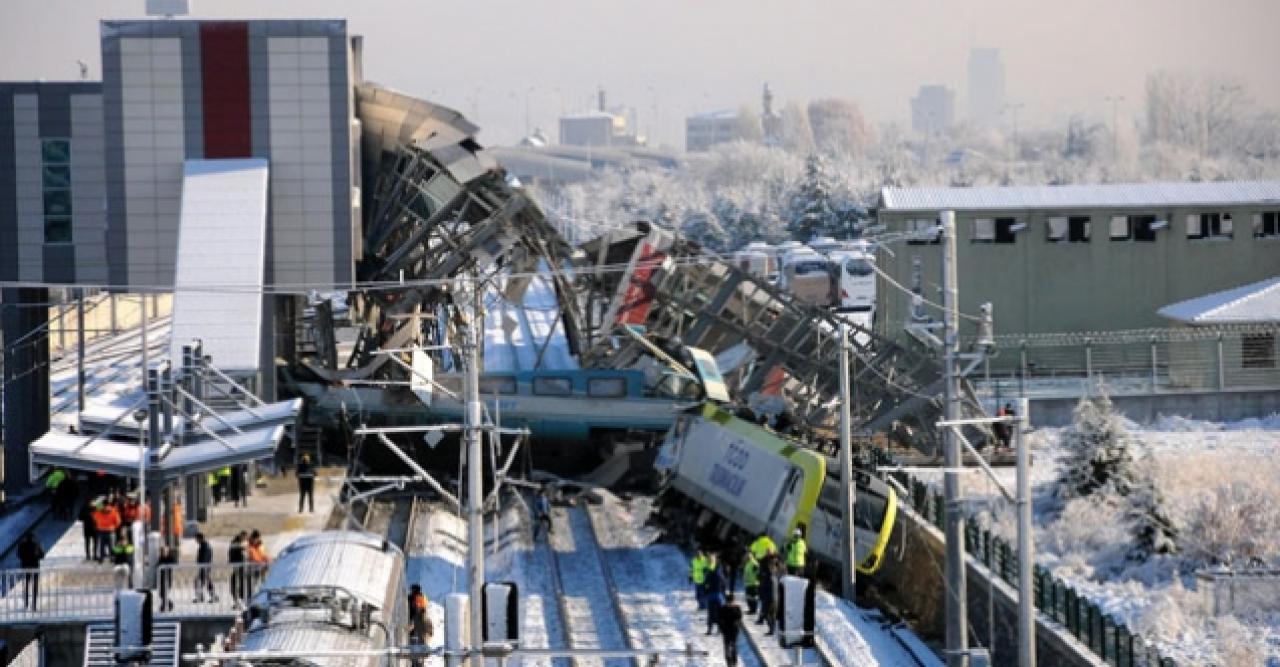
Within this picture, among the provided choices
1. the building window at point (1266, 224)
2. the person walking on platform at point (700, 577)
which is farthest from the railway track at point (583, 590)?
the building window at point (1266, 224)

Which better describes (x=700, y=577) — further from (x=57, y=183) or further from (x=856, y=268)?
(x=856, y=268)

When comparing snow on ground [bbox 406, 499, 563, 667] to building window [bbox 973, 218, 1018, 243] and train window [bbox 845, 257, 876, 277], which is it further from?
train window [bbox 845, 257, 876, 277]

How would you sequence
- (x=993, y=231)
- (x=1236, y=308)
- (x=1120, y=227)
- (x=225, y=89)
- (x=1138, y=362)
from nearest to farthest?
1. (x=225, y=89)
2. (x=1236, y=308)
3. (x=1138, y=362)
4. (x=993, y=231)
5. (x=1120, y=227)

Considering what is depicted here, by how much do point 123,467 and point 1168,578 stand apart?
16.9 m

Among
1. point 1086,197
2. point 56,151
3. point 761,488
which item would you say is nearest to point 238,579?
point 761,488

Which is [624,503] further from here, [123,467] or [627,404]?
[123,467]

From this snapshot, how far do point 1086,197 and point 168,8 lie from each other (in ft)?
90.3

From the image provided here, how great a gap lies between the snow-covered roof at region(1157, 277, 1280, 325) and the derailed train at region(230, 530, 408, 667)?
33.0 metres

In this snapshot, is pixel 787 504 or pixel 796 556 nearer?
pixel 796 556

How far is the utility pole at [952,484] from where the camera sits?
1145 inches

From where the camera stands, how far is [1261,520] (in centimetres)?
3828

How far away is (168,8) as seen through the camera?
51.7 m

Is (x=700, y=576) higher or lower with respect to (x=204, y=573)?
lower

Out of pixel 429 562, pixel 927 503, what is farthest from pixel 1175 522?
pixel 429 562
